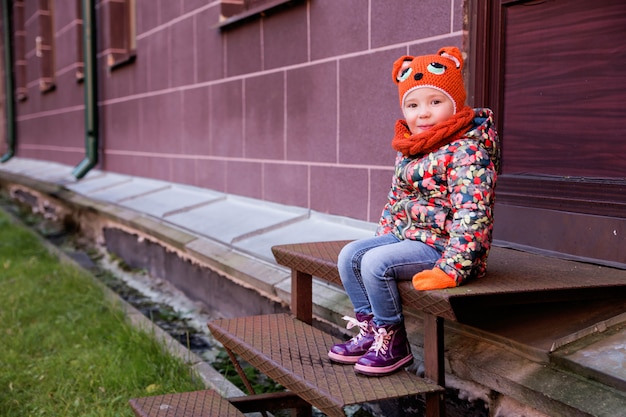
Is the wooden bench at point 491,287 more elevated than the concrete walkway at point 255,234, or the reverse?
the wooden bench at point 491,287

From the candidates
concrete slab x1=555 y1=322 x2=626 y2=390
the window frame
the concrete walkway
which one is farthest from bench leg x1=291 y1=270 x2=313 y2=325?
the window frame

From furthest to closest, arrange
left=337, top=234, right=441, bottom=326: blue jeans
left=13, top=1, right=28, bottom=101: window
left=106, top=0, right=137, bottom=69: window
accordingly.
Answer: left=13, top=1, right=28, bottom=101: window < left=106, top=0, right=137, bottom=69: window < left=337, top=234, right=441, bottom=326: blue jeans

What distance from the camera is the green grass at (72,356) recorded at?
319 cm

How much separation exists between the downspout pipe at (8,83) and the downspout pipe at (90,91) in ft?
22.6

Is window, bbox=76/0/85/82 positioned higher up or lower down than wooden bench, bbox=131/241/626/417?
higher up

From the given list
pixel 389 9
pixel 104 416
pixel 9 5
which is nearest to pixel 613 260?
pixel 389 9

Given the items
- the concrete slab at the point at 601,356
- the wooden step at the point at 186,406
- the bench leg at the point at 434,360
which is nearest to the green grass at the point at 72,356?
the wooden step at the point at 186,406

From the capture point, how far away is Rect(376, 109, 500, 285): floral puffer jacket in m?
2.04

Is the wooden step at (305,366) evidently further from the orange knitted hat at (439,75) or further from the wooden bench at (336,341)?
the orange knitted hat at (439,75)

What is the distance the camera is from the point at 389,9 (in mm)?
3705

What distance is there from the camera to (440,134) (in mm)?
2193

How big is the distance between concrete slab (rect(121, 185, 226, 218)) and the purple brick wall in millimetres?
121

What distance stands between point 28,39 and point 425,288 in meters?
13.9

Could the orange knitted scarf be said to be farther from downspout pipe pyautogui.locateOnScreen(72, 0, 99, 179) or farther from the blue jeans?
downspout pipe pyautogui.locateOnScreen(72, 0, 99, 179)
